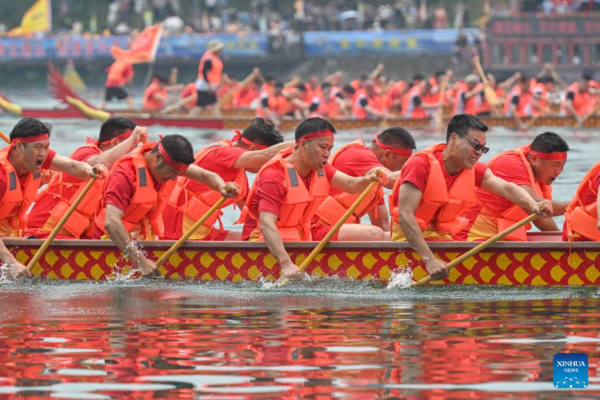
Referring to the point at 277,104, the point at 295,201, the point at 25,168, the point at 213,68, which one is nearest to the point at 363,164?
the point at 295,201

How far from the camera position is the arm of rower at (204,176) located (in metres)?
9.44

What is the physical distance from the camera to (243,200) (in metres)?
10.4

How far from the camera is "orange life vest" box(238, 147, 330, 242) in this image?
9.09 metres

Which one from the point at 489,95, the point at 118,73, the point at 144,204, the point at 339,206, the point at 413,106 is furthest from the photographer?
the point at 118,73

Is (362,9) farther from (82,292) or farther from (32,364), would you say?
(32,364)

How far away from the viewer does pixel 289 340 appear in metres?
7.28

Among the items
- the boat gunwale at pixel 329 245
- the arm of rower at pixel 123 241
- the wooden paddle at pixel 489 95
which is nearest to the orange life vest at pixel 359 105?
the wooden paddle at pixel 489 95

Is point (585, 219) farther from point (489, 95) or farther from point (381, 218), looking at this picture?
point (489, 95)

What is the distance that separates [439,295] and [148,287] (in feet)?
6.61

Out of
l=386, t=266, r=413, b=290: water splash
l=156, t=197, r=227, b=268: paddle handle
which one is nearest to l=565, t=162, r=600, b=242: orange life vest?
l=386, t=266, r=413, b=290: water splash

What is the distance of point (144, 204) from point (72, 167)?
626mm

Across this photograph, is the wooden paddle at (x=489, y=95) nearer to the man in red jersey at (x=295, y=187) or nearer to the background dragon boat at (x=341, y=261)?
the background dragon boat at (x=341, y=261)

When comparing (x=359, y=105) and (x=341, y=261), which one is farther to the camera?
(x=359, y=105)

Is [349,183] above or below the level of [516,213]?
above
